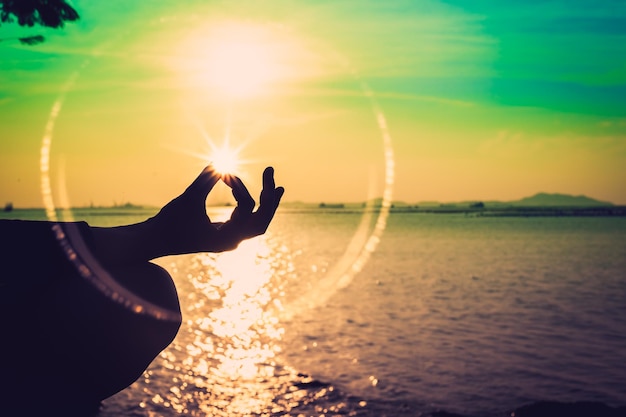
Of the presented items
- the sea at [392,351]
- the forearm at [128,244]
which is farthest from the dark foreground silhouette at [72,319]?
the sea at [392,351]

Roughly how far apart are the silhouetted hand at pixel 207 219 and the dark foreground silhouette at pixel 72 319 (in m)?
0.01

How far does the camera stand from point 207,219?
120 centimetres

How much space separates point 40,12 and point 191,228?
1357cm

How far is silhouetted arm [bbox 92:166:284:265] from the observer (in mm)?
1105

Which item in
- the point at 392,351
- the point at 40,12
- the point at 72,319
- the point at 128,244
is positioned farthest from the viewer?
the point at 392,351

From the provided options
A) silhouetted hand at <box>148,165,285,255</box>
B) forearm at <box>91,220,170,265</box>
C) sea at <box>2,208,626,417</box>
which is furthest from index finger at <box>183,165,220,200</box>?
sea at <box>2,208,626,417</box>

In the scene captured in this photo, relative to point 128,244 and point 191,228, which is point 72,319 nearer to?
point 128,244

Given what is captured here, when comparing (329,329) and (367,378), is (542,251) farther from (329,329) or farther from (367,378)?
(367,378)

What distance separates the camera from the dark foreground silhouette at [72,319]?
986mm

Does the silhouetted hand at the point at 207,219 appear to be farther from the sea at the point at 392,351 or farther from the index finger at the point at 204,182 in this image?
the sea at the point at 392,351

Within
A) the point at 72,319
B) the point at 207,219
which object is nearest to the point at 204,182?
the point at 207,219

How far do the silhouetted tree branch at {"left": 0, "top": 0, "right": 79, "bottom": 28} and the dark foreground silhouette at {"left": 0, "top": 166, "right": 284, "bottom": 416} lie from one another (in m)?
13.3

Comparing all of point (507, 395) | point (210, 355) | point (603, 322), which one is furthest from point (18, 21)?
point (603, 322)

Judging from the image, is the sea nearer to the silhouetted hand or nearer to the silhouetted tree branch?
the silhouetted tree branch
